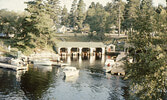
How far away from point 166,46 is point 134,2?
112077 mm

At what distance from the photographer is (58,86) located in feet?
156

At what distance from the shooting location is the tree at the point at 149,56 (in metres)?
23.0

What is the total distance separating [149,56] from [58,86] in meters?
29.0

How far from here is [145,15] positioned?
24.6m

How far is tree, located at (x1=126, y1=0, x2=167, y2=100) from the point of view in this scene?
23031mm

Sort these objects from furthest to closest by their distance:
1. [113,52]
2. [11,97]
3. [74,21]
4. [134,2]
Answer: [74,21], [134,2], [113,52], [11,97]

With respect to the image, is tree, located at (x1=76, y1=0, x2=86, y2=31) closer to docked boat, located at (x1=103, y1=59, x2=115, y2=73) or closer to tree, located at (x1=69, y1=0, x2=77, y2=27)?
tree, located at (x1=69, y1=0, x2=77, y2=27)

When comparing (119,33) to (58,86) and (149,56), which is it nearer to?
(58,86)

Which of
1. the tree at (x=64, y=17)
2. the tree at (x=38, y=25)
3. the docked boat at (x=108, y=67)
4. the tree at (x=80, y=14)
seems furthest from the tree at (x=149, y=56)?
the tree at (x=64, y=17)

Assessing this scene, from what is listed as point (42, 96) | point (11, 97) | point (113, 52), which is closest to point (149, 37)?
point (42, 96)

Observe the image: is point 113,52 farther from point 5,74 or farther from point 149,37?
point 149,37

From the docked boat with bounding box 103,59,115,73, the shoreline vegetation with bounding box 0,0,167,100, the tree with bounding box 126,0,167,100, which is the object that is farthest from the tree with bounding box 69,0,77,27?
the tree with bounding box 126,0,167,100

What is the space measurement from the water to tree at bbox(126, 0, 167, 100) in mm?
16235

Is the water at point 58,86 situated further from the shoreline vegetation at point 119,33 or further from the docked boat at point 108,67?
the shoreline vegetation at point 119,33
